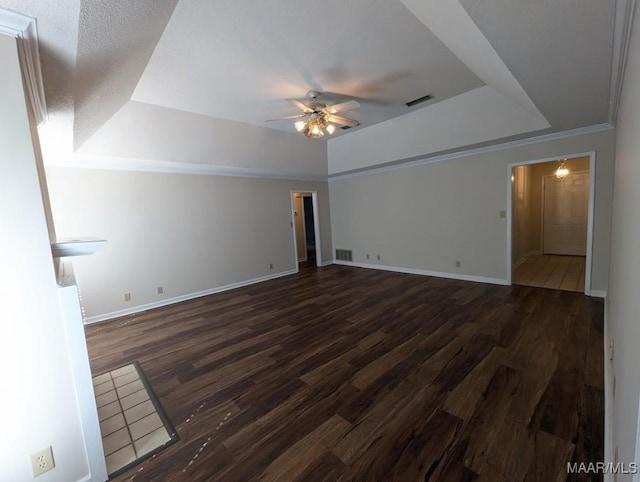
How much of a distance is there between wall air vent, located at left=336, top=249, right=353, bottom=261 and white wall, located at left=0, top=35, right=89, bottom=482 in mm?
5866

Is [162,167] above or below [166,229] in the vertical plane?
above

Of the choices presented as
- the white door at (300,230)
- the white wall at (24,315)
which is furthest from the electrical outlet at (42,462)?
the white door at (300,230)

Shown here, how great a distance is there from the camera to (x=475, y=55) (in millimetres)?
2012

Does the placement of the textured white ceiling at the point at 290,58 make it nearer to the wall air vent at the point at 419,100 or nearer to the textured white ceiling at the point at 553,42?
the wall air vent at the point at 419,100

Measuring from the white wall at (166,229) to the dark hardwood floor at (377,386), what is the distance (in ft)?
2.49

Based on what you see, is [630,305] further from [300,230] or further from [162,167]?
[300,230]

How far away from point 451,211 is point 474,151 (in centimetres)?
108

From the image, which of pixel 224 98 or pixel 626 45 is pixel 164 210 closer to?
pixel 224 98

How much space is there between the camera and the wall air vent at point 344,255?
6840 millimetres

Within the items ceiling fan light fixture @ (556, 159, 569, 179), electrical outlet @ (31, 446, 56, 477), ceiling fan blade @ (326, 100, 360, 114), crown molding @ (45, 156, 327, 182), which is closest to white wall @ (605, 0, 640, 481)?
ceiling fan blade @ (326, 100, 360, 114)

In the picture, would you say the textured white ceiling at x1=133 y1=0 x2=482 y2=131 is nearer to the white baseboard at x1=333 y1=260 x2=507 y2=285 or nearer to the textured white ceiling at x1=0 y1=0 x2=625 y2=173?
the textured white ceiling at x1=0 y1=0 x2=625 y2=173

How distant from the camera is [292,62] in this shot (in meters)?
2.78

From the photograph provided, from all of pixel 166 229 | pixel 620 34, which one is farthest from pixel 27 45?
pixel 166 229

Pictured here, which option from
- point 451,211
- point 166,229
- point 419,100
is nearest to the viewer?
point 419,100
